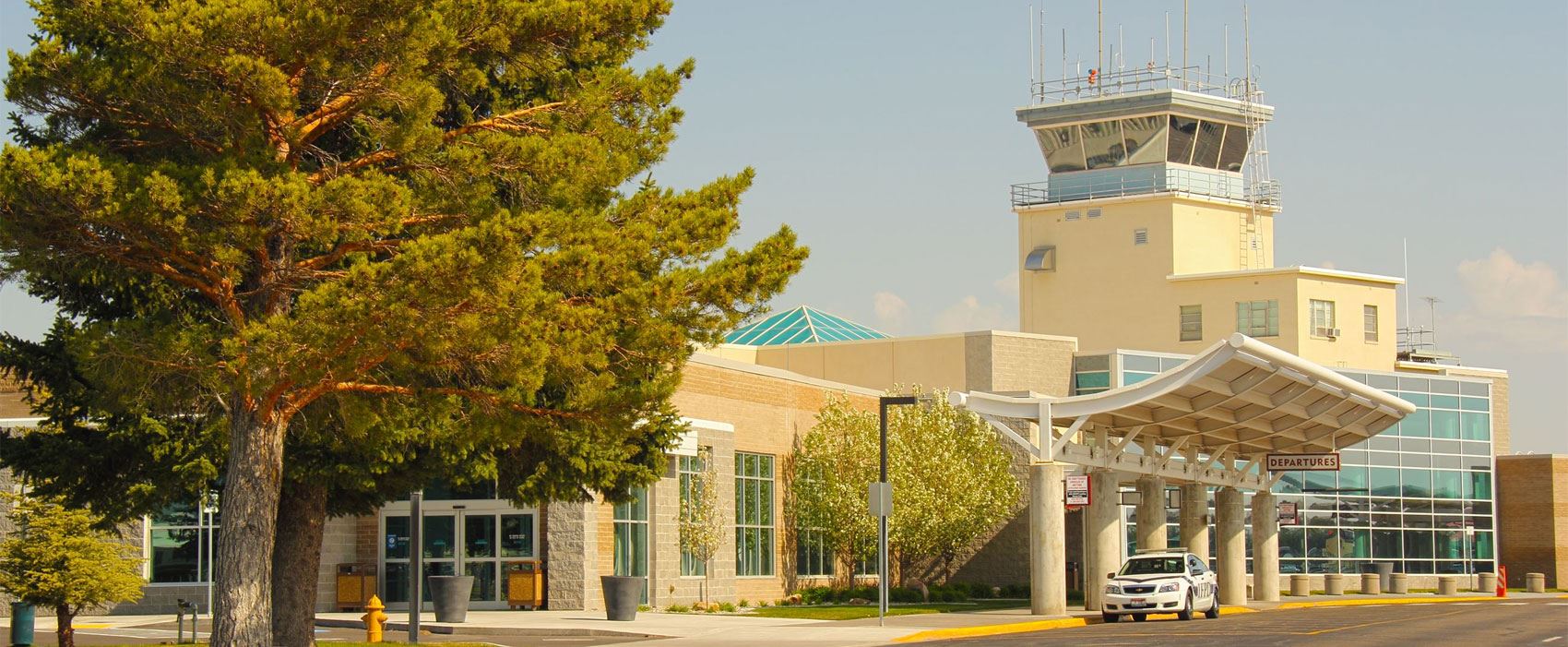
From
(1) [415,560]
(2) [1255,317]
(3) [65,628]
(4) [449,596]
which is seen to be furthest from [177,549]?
(2) [1255,317]

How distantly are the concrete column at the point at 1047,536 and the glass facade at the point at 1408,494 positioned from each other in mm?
21655

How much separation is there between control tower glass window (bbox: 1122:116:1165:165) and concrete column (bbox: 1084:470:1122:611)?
1453 inches

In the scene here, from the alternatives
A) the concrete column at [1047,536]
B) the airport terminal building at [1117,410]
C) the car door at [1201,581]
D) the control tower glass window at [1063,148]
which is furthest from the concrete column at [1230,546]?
the control tower glass window at [1063,148]

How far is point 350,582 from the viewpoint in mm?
39125

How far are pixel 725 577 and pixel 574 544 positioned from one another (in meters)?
5.68

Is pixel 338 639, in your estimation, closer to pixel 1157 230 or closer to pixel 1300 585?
pixel 1300 585

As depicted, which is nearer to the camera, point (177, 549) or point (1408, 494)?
point (177, 549)

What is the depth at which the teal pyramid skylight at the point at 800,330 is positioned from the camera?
66000mm

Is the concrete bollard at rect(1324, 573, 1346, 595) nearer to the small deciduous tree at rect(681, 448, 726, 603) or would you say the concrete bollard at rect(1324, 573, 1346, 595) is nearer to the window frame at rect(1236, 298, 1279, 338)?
the window frame at rect(1236, 298, 1279, 338)

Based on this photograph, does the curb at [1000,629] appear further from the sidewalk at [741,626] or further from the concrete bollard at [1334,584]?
the concrete bollard at [1334,584]

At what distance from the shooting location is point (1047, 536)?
121ft

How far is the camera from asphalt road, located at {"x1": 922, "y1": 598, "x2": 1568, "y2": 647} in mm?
27344

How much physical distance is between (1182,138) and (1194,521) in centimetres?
3207

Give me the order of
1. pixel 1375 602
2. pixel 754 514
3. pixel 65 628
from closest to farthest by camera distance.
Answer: pixel 65 628, pixel 754 514, pixel 1375 602
